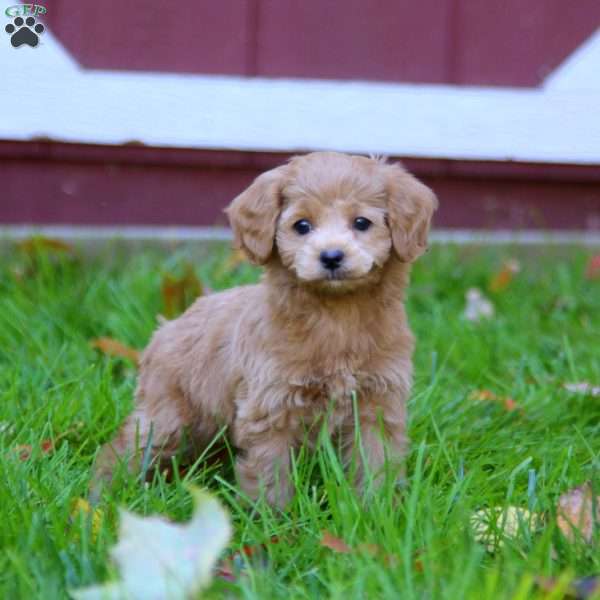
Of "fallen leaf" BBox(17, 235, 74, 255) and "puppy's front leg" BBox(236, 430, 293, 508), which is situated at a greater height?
"fallen leaf" BBox(17, 235, 74, 255)

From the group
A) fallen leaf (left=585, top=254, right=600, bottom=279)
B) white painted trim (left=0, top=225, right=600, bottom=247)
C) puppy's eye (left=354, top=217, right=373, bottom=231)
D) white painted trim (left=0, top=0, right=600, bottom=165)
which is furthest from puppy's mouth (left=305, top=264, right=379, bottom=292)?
fallen leaf (left=585, top=254, right=600, bottom=279)

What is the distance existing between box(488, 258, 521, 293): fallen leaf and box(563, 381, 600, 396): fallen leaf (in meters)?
1.20

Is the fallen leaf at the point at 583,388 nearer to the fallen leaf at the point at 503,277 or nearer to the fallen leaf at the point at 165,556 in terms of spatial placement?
the fallen leaf at the point at 503,277

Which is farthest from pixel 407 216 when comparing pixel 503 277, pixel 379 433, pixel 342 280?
pixel 503 277

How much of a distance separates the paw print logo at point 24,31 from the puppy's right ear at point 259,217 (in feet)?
7.61

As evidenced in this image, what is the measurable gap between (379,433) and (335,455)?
0.17 m

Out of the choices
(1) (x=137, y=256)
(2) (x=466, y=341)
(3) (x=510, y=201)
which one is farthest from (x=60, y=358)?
(3) (x=510, y=201)

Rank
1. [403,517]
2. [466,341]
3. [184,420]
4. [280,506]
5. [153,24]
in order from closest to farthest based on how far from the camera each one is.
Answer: [403,517]
[280,506]
[184,420]
[466,341]
[153,24]

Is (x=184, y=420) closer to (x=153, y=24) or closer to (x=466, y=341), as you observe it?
(x=466, y=341)

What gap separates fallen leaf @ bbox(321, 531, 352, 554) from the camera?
2.12 meters

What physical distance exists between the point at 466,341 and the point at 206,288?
1082 mm

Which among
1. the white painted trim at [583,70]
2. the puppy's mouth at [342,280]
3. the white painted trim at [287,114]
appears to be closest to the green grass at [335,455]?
the puppy's mouth at [342,280]

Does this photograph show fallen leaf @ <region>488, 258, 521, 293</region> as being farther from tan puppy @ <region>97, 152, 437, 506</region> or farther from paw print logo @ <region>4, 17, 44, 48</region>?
paw print logo @ <region>4, 17, 44, 48</region>

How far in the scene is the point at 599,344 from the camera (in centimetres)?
401
